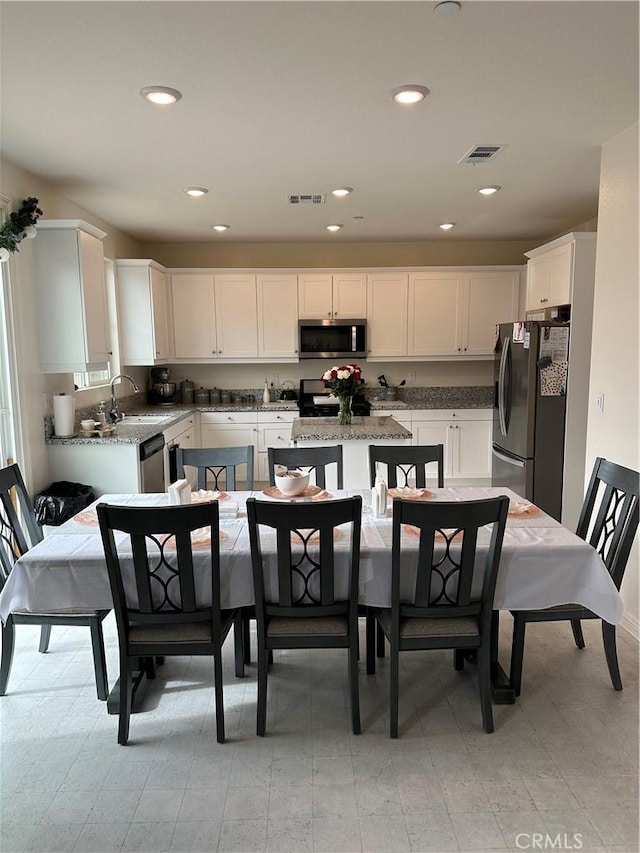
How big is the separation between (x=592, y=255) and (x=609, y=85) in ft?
6.01

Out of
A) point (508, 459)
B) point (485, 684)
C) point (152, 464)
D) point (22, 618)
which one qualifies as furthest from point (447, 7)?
point (508, 459)

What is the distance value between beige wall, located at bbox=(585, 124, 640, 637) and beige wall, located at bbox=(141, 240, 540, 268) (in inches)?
122

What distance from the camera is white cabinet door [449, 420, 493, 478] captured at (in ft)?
19.5

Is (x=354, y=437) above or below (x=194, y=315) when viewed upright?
below

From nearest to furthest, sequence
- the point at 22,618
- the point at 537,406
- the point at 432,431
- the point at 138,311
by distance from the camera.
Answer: the point at 22,618 → the point at 537,406 → the point at 138,311 → the point at 432,431

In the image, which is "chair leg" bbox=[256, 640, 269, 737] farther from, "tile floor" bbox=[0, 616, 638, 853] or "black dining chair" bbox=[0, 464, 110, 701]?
"black dining chair" bbox=[0, 464, 110, 701]

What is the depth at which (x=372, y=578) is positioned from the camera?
2.20 metres

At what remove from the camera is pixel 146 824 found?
181 cm

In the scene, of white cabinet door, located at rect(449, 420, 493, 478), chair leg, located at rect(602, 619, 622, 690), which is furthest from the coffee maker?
chair leg, located at rect(602, 619, 622, 690)

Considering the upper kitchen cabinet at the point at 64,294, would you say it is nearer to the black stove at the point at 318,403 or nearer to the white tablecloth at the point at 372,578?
the white tablecloth at the point at 372,578

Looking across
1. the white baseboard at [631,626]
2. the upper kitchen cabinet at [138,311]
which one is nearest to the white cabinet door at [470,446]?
the white baseboard at [631,626]

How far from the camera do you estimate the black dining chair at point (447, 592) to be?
2.02 metres

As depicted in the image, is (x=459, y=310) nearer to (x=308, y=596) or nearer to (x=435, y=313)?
(x=435, y=313)

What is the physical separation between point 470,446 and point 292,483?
369cm
